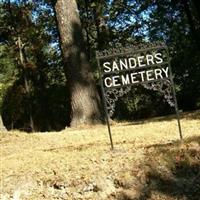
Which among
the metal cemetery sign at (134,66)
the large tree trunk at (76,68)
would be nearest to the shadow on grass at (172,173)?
the metal cemetery sign at (134,66)

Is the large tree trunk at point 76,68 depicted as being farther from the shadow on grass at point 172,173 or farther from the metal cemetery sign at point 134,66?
the shadow on grass at point 172,173

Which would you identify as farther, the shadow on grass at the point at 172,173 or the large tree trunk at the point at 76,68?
the large tree trunk at the point at 76,68

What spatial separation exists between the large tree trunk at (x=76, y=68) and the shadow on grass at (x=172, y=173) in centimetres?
480

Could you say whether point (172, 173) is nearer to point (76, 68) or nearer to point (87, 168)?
point (87, 168)

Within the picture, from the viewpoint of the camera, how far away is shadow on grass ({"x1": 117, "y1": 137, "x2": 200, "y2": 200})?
22.7 feet

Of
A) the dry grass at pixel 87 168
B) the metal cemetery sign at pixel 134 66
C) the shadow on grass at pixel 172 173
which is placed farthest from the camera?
the metal cemetery sign at pixel 134 66

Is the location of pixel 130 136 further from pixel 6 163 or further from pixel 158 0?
pixel 158 0

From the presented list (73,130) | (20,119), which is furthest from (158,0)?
(73,130)

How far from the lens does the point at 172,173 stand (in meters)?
7.18

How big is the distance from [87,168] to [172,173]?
1.11 m

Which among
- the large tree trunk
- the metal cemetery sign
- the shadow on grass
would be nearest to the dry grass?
the shadow on grass

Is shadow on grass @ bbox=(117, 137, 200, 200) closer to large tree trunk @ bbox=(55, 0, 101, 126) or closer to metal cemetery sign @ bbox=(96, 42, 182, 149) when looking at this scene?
metal cemetery sign @ bbox=(96, 42, 182, 149)

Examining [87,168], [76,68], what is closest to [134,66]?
[87,168]

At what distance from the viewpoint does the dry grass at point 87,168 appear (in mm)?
7094
